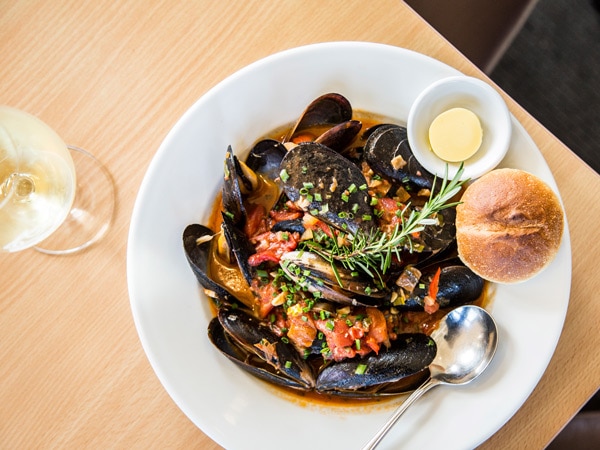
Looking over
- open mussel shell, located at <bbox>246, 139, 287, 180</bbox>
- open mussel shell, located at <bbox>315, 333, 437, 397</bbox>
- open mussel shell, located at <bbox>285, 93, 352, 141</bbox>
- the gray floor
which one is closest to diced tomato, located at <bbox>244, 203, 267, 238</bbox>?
open mussel shell, located at <bbox>246, 139, 287, 180</bbox>

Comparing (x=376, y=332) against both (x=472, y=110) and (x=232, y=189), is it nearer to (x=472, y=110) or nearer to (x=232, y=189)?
(x=232, y=189)

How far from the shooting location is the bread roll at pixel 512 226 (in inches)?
59.7

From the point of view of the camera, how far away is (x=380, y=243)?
1.48m

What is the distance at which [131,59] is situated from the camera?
1.78 meters

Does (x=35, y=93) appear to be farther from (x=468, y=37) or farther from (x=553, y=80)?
(x=553, y=80)

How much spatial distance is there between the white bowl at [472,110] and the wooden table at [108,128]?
20 centimetres

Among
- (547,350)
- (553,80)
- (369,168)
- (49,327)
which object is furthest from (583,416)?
(49,327)

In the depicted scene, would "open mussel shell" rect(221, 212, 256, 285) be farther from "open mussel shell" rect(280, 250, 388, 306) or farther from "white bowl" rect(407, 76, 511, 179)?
"white bowl" rect(407, 76, 511, 179)

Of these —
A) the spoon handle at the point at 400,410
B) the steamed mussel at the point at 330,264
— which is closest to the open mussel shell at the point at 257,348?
the steamed mussel at the point at 330,264

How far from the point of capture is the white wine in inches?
60.9

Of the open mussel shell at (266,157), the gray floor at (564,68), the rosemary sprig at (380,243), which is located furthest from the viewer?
the gray floor at (564,68)

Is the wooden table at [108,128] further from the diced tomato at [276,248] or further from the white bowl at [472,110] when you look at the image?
the diced tomato at [276,248]

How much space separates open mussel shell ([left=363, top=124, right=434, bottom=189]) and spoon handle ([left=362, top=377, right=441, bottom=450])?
57 cm

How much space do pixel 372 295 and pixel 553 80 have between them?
1.70 metres
